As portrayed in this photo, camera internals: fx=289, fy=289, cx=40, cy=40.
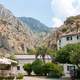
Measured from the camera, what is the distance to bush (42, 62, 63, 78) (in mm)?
60875

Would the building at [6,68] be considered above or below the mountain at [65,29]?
below

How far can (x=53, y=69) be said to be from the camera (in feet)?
201

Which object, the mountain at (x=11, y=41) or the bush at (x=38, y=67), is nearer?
the bush at (x=38, y=67)

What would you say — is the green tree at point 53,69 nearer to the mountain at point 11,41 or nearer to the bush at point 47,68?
the bush at point 47,68

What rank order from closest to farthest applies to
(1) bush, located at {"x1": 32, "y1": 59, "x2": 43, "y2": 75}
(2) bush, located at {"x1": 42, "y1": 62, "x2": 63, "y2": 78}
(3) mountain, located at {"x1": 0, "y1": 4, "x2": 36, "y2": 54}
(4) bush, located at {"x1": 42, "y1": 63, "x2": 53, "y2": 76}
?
(2) bush, located at {"x1": 42, "y1": 62, "x2": 63, "y2": 78}, (4) bush, located at {"x1": 42, "y1": 63, "x2": 53, "y2": 76}, (1) bush, located at {"x1": 32, "y1": 59, "x2": 43, "y2": 75}, (3) mountain, located at {"x1": 0, "y1": 4, "x2": 36, "y2": 54}

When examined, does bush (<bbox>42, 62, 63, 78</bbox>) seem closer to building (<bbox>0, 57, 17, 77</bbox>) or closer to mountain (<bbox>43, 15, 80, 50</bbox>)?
building (<bbox>0, 57, 17, 77</bbox>)

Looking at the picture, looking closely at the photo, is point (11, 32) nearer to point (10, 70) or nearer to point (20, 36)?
point (20, 36)

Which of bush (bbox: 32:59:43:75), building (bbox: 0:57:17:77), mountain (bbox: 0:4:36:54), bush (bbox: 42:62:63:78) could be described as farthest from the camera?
mountain (bbox: 0:4:36:54)

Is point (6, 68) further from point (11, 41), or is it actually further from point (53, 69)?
point (11, 41)

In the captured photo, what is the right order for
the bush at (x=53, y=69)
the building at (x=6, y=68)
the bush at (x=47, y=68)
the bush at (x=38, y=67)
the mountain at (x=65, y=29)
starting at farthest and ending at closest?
the mountain at (x=65, y=29), the bush at (x=38, y=67), the bush at (x=47, y=68), the bush at (x=53, y=69), the building at (x=6, y=68)

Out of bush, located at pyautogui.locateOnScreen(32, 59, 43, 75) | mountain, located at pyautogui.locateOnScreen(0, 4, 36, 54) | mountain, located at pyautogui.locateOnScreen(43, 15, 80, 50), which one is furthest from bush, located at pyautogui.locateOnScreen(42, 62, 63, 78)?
mountain, located at pyautogui.locateOnScreen(0, 4, 36, 54)

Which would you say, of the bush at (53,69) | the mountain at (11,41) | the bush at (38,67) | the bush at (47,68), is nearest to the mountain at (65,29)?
the mountain at (11,41)

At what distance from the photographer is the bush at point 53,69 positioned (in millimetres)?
60875

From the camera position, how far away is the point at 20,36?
19550 cm
